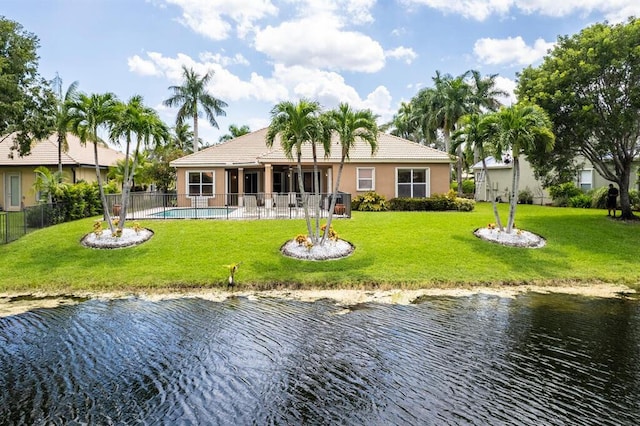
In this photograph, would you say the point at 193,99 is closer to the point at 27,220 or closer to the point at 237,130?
the point at 237,130

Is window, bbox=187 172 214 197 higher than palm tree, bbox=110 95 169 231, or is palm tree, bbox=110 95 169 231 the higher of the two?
palm tree, bbox=110 95 169 231

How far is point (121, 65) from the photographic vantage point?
19.0m

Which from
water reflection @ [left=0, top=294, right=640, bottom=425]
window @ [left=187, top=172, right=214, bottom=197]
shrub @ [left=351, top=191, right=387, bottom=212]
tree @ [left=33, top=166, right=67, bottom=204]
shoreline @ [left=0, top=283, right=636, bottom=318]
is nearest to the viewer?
water reflection @ [left=0, top=294, right=640, bottom=425]

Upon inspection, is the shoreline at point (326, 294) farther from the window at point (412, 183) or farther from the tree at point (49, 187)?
the window at point (412, 183)

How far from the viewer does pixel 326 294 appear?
37.1 ft

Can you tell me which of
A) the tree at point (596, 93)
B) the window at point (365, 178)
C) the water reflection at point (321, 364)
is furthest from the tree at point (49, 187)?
the tree at point (596, 93)

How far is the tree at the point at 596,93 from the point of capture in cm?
1841

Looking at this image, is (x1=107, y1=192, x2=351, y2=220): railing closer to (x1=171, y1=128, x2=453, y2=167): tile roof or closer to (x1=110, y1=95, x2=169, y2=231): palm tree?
(x1=171, y1=128, x2=453, y2=167): tile roof

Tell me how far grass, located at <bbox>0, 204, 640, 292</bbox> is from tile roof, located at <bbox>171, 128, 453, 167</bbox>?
7.22 m

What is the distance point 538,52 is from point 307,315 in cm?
2073

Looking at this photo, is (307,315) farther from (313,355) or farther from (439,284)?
(439,284)

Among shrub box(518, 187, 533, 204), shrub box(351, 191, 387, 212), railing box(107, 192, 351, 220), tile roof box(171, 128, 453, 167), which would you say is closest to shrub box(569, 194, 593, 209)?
shrub box(518, 187, 533, 204)

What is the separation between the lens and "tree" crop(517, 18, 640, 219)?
1841 centimetres

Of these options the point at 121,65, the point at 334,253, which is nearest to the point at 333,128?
the point at 334,253
